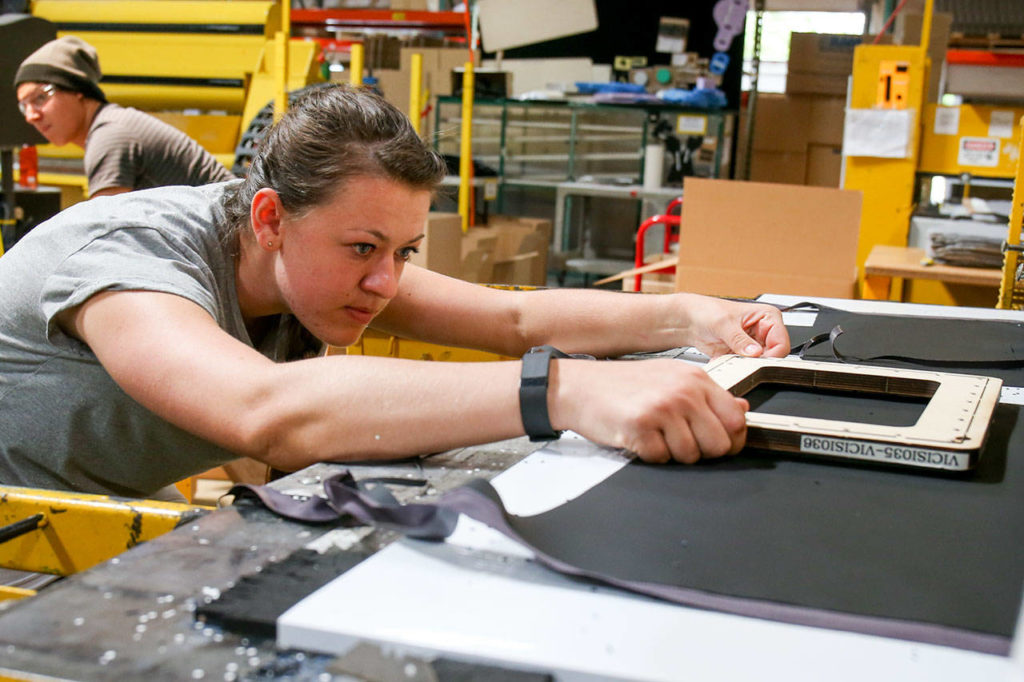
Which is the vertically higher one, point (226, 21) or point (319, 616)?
point (226, 21)

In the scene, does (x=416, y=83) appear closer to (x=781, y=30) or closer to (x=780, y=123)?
(x=780, y=123)

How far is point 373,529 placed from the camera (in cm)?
72

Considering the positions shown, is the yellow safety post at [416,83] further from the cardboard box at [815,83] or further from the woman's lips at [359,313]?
the woman's lips at [359,313]

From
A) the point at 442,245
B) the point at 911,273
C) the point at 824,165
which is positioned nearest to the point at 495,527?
the point at 911,273

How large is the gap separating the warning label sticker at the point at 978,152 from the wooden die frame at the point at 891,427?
244 cm

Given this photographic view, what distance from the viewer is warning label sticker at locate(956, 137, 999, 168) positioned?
3.19 metres

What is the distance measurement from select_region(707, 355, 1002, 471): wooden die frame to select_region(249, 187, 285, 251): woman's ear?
506mm

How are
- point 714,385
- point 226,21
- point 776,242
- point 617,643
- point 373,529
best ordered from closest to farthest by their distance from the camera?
point 617,643
point 373,529
point 714,385
point 776,242
point 226,21

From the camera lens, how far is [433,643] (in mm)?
547

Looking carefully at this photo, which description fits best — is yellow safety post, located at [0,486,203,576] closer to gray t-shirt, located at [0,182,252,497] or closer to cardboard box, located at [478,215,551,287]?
gray t-shirt, located at [0,182,252,497]

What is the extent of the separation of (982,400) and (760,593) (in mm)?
499

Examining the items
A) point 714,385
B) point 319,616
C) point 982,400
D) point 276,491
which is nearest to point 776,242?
point 982,400

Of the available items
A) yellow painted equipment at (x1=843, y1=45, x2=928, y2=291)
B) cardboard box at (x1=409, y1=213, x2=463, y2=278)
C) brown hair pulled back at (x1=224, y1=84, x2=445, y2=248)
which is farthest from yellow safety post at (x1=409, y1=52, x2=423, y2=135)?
brown hair pulled back at (x1=224, y1=84, x2=445, y2=248)

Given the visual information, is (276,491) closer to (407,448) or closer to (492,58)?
(407,448)
